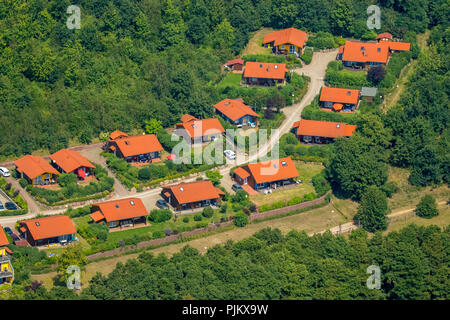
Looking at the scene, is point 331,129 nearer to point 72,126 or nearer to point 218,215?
point 218,215

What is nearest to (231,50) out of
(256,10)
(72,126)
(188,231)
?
(256,10)

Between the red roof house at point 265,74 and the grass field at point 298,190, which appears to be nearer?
the grass field at point 298,190

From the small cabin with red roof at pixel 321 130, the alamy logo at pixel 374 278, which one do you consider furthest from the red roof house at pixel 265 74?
the alamy logo at pixel 374 278

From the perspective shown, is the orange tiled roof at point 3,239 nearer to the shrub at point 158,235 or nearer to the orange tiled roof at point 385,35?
the shrub at point 158,235

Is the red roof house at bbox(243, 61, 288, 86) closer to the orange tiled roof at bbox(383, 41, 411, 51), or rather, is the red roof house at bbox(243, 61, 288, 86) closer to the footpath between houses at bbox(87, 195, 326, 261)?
the orange tiled roof at bbox(383, 41, 411, 51)

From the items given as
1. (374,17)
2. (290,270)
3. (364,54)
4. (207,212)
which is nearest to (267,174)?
(207,212)

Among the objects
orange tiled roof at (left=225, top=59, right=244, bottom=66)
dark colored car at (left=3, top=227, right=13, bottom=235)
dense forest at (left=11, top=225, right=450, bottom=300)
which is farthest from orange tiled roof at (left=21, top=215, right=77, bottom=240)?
orange tiled roof at (left=225, top=59, right=244, bottom=66)

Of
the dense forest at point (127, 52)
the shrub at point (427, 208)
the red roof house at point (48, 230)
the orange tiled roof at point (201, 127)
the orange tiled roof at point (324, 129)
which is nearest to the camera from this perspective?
the red roof house at point (48, 230)

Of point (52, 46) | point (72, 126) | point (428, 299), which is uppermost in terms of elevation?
point (52, 46)
